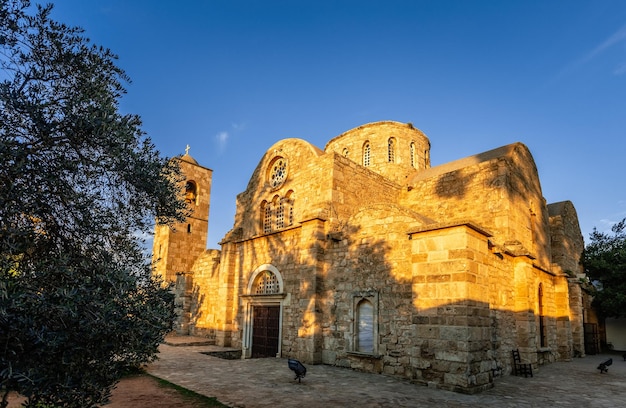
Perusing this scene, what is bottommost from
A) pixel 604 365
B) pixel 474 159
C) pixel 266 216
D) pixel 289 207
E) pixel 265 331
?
pixel 604 365

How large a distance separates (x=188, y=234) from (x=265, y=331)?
12.1m

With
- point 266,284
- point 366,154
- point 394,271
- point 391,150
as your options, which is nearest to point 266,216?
point 266,284

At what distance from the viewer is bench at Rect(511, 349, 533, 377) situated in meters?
10.9

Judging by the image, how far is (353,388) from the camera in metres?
8.28

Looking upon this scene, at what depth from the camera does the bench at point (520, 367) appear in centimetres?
1094

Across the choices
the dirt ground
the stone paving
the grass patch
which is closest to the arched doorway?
the stone paving

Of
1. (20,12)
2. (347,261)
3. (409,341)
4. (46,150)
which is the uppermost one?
(20,12)

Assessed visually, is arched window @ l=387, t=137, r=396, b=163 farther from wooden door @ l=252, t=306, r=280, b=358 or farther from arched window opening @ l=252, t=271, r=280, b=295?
wooden door @ l=252, t=306, r=280, b=358

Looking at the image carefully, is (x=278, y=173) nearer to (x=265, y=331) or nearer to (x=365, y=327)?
(x=265, y=331)

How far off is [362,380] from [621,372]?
10.1 meters

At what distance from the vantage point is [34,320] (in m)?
2.95

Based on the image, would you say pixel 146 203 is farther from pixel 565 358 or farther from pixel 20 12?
pixel 565 358

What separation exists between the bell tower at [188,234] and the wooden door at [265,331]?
9.23 m

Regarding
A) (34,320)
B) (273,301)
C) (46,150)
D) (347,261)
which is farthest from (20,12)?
(273,301)
